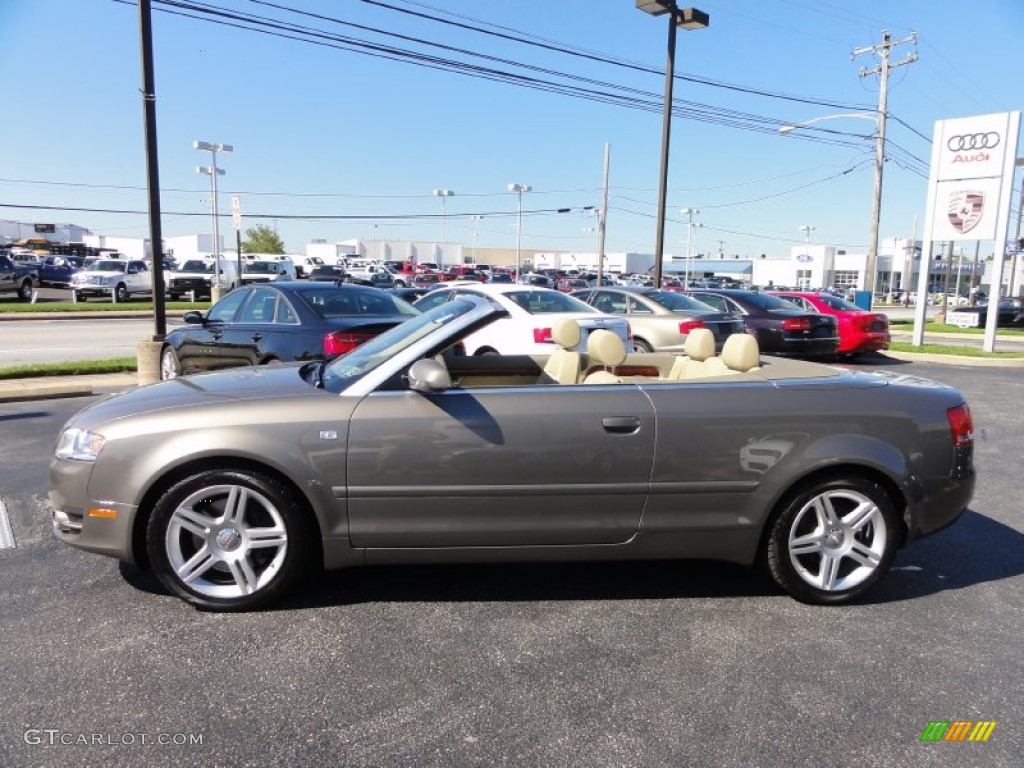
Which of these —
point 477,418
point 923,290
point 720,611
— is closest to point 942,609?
point 720,611

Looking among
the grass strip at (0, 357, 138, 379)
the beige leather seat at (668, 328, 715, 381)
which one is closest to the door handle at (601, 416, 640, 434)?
the beige leather seat at (668, 328, 715, 381)

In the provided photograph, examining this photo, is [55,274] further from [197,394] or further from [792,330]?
[197,394]

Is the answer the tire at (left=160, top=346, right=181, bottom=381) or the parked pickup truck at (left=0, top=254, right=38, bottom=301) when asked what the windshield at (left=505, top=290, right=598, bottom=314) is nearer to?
the tire at (left=160, top=346, right=181, bottom=381)

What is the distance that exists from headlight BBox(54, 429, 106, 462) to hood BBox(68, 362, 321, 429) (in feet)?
0.15

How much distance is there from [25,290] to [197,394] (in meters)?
31.5

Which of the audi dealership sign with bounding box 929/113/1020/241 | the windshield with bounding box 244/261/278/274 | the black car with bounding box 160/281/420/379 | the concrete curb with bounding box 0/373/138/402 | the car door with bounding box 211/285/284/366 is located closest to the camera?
the black car with bounding box 160/281/420/379

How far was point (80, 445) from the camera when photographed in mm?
3369

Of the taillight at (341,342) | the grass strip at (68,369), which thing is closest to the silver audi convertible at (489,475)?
the taillight at (341,342)

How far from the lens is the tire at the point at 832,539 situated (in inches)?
139

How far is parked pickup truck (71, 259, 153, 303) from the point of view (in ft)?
97.9

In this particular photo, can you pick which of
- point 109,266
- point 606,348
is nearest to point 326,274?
point 109,266

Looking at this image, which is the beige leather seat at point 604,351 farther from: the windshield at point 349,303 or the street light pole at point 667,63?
the street light pole at point 667,63

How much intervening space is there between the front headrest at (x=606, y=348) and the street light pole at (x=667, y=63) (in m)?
12.2

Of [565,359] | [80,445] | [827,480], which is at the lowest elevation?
[827,480]
